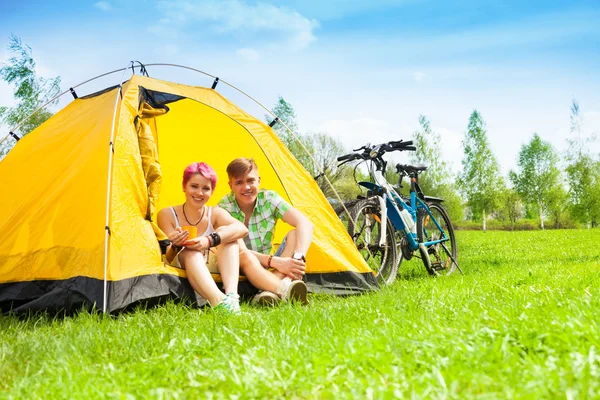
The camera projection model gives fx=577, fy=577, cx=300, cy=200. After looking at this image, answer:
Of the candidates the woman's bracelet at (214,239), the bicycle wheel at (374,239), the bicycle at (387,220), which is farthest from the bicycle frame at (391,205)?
the woman's bracelet at (214,239)

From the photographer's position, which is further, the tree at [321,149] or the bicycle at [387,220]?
the tree at [321,149]

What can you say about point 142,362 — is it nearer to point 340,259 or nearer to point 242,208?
point 242,208

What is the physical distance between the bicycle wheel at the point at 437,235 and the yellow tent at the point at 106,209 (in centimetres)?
125

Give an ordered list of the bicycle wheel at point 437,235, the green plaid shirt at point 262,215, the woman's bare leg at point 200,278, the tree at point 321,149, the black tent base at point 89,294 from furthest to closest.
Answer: the tree at point 321,149 < the bicycle wheel at point 437,235 < the green plaid shirt at point 262,215 < the woman's bare leg at point 200,278 < the black tent base at point 89,294

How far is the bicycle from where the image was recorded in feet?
16.8

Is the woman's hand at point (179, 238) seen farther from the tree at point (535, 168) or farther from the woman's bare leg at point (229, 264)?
the tree at point (535, 168)

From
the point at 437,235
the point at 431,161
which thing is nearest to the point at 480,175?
the point at 431,161

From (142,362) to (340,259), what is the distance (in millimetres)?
2672

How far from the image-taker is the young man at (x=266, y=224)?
4.05m

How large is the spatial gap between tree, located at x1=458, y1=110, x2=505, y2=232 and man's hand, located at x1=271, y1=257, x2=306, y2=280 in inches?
1078

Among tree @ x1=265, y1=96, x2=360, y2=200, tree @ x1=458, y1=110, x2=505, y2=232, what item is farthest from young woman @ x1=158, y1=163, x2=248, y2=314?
tree @ x1=458, y1=110, x2=505, y2=232

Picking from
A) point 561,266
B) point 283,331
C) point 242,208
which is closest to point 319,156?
point 561,266

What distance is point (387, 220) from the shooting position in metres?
5.13

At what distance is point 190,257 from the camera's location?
3826mm
